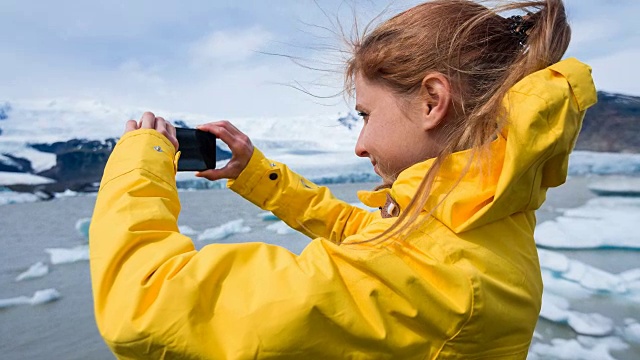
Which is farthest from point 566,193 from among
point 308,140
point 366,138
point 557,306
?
point 366,138

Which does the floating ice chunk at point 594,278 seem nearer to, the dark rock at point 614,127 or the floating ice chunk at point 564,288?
the floating ice chunk at point 564,288

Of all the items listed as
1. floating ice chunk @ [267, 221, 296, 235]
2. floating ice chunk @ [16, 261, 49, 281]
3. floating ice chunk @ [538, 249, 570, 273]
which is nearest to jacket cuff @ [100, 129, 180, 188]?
floating ice chunk @ [16, 261, 49, 281]

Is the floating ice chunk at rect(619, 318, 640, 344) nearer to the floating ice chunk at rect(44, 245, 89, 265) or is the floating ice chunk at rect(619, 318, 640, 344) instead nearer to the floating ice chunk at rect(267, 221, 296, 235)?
the floating ice chunk at rect(267, 221, 296, 235)

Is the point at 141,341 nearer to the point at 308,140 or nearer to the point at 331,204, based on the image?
the point at 331,204

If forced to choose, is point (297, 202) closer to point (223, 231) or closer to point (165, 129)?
point (165, 129)

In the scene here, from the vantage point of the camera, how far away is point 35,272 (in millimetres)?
3104

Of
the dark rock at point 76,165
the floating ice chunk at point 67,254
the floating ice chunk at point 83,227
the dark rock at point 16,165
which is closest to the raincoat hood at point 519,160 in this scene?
the floating ice chunk at point 67,254

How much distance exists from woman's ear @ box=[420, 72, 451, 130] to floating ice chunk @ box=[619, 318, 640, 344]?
215cm

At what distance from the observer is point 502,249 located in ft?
1.89

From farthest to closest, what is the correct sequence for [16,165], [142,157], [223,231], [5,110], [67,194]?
1. [5,110]
2. [67,194]
3. [16,165]
4. [223,231]
5. [142,157]

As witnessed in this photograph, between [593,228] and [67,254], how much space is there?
14.4ft

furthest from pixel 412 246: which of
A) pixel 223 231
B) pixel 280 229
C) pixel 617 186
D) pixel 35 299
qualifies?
pixel 617 186

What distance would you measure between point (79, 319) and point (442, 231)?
2338 mm

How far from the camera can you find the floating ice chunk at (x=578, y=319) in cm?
227
